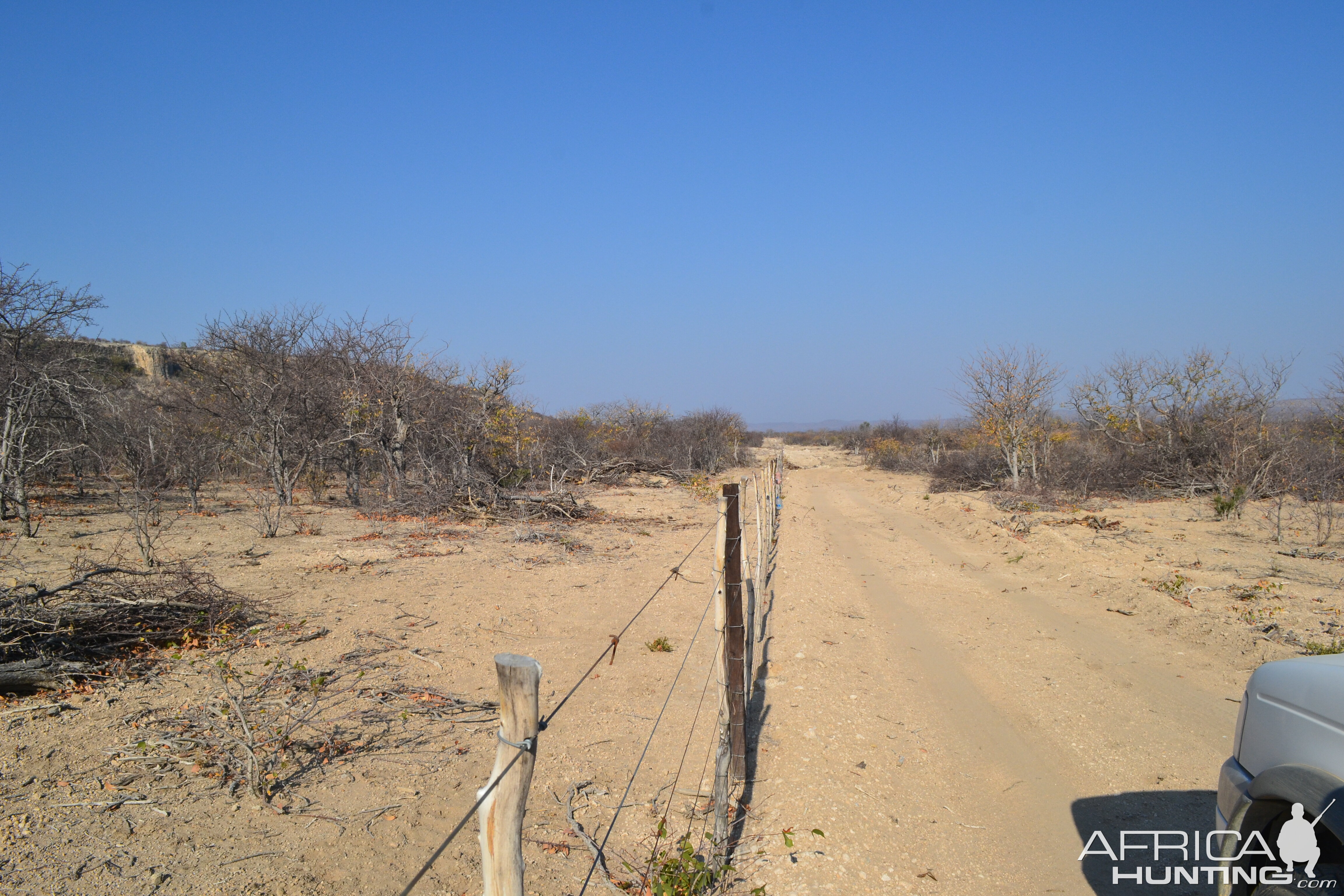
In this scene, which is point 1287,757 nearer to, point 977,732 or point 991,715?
point 977,732

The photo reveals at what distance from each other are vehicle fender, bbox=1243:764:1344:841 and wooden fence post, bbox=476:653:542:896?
93.3 inches

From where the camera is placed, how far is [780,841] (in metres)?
4.01

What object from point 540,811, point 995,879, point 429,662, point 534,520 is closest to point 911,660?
point 995,879

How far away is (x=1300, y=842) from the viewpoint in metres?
2.23

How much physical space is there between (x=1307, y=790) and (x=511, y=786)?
99.4 inches

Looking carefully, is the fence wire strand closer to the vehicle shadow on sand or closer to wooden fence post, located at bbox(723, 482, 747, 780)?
wooden fence post, located at bbox(723, 482, 747, 780)

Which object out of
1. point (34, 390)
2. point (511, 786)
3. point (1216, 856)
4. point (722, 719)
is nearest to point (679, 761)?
point (722, 719)

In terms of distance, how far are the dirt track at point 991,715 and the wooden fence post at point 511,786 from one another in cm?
232

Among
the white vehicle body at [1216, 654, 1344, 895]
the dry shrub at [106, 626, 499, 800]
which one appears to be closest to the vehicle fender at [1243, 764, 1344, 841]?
the white vehicle body at [1216, 654, 1344, 895]

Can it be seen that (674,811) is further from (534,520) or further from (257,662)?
(534,520)

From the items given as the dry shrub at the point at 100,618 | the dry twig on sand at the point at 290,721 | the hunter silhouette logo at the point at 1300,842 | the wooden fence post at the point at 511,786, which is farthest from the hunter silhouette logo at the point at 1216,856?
the dry shrub at the point at 100,618

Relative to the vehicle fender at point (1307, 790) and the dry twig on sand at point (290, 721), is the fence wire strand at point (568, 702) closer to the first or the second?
the dry twig on sand at point (290, 721)

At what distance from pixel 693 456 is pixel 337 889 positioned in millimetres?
28500

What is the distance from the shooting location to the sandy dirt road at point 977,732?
3883 millimetres
